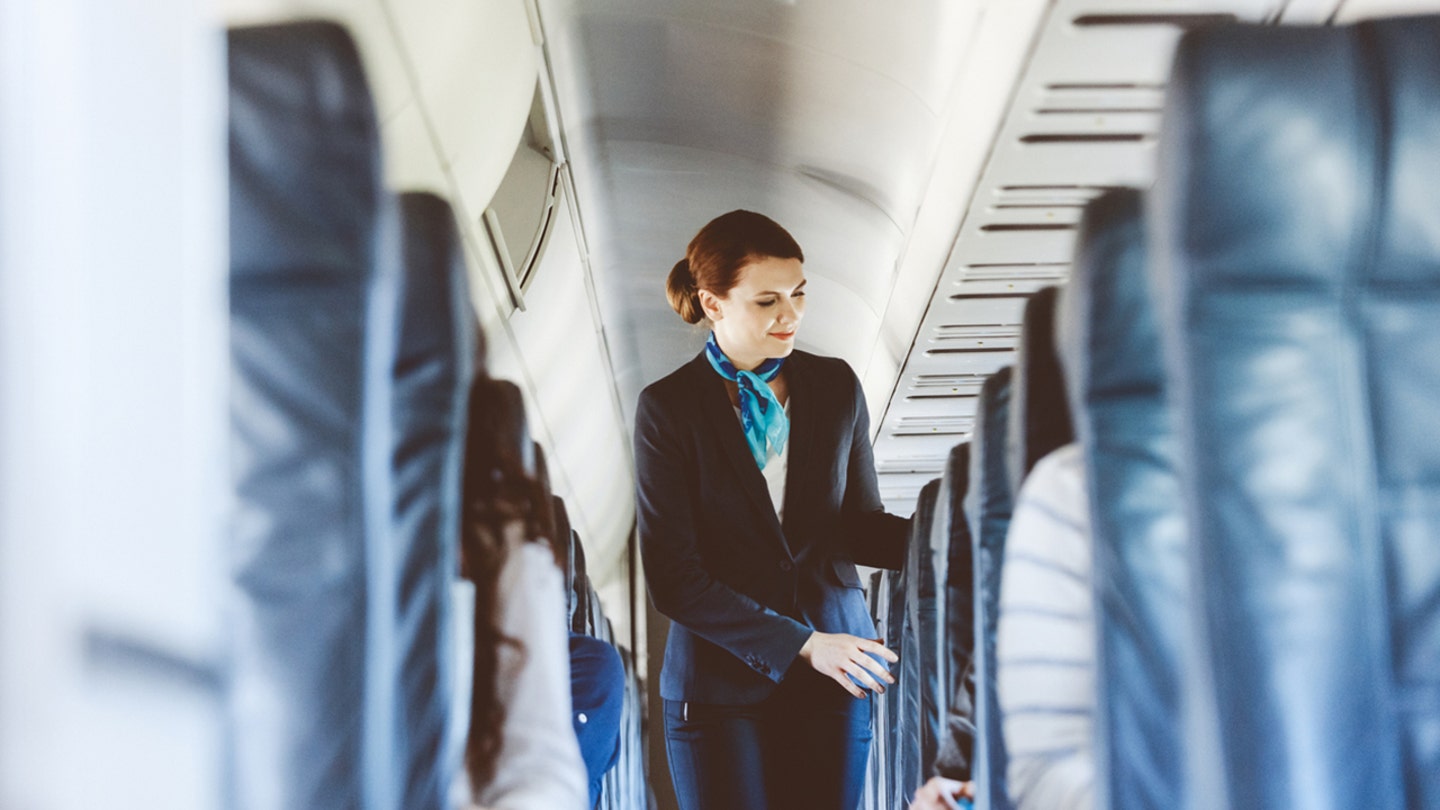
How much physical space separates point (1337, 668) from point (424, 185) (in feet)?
3.30

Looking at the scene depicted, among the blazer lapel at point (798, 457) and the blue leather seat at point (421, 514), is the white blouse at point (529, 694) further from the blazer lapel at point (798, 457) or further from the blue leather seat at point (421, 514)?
the blazer lapel at point (798, 457)

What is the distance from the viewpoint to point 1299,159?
3.41 ft

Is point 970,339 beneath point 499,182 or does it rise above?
beneath

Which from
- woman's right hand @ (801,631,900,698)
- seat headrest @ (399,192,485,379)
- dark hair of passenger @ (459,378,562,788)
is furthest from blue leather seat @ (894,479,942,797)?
seat headrest @ (399,192,485,379)

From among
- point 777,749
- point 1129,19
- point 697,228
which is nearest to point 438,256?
point 1129,19

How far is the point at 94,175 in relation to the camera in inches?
28.7

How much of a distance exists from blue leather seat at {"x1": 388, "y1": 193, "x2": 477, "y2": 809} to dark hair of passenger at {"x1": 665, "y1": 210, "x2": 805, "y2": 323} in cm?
112

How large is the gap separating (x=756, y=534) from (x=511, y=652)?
3.05ft

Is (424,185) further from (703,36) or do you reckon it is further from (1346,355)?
(703,36)

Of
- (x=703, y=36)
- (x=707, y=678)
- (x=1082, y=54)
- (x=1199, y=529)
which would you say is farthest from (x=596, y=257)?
(x=1199, y=529)

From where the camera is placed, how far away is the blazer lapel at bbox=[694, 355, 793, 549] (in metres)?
2.32

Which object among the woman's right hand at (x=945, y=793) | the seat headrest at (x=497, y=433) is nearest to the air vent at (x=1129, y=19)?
the seat headrest at (x=497, y=433)

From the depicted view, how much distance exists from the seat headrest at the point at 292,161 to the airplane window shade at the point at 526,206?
3.23ft

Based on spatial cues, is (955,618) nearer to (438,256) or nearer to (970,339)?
(438,256)
